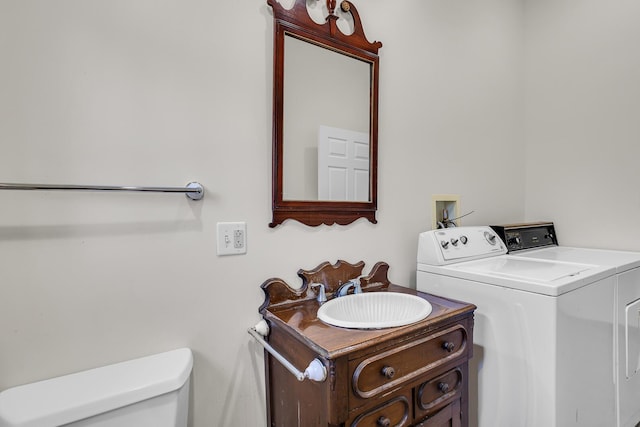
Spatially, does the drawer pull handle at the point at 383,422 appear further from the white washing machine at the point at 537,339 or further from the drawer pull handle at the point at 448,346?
the white washing machine at the point at 537,339

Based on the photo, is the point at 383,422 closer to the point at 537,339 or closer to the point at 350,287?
the point at 350,287

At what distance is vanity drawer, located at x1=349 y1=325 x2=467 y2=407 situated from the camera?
93 centimetres

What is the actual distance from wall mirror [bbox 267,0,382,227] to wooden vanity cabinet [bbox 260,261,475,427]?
0.37m

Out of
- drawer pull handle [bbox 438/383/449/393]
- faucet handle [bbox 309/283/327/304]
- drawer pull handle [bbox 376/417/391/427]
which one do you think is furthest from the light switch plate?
drawer pull handle [bbox 438/383/449/393]

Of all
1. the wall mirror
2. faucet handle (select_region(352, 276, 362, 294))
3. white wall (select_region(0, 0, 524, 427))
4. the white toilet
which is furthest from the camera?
faucet handle (select_region(352, 276, 362, 294))

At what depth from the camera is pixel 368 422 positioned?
95cm

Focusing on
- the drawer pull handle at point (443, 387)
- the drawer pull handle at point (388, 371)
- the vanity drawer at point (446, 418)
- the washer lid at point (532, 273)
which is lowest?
the vanity drawer at point (446, 418)

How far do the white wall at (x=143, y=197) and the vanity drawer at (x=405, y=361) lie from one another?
502 millimetres

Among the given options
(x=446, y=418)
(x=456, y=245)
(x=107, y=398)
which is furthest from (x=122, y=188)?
(x=456, y=245)

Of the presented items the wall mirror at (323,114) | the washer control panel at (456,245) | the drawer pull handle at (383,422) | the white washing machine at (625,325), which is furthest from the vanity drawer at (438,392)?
the white washing machine at (625,325)

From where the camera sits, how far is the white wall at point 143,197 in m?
0.89

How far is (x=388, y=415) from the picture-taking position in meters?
0.99

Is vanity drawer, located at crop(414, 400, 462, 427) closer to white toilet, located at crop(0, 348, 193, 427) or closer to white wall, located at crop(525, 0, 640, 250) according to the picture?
white toilet, located at crop(0, 348, 193, 427)

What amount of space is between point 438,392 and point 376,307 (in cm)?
38
